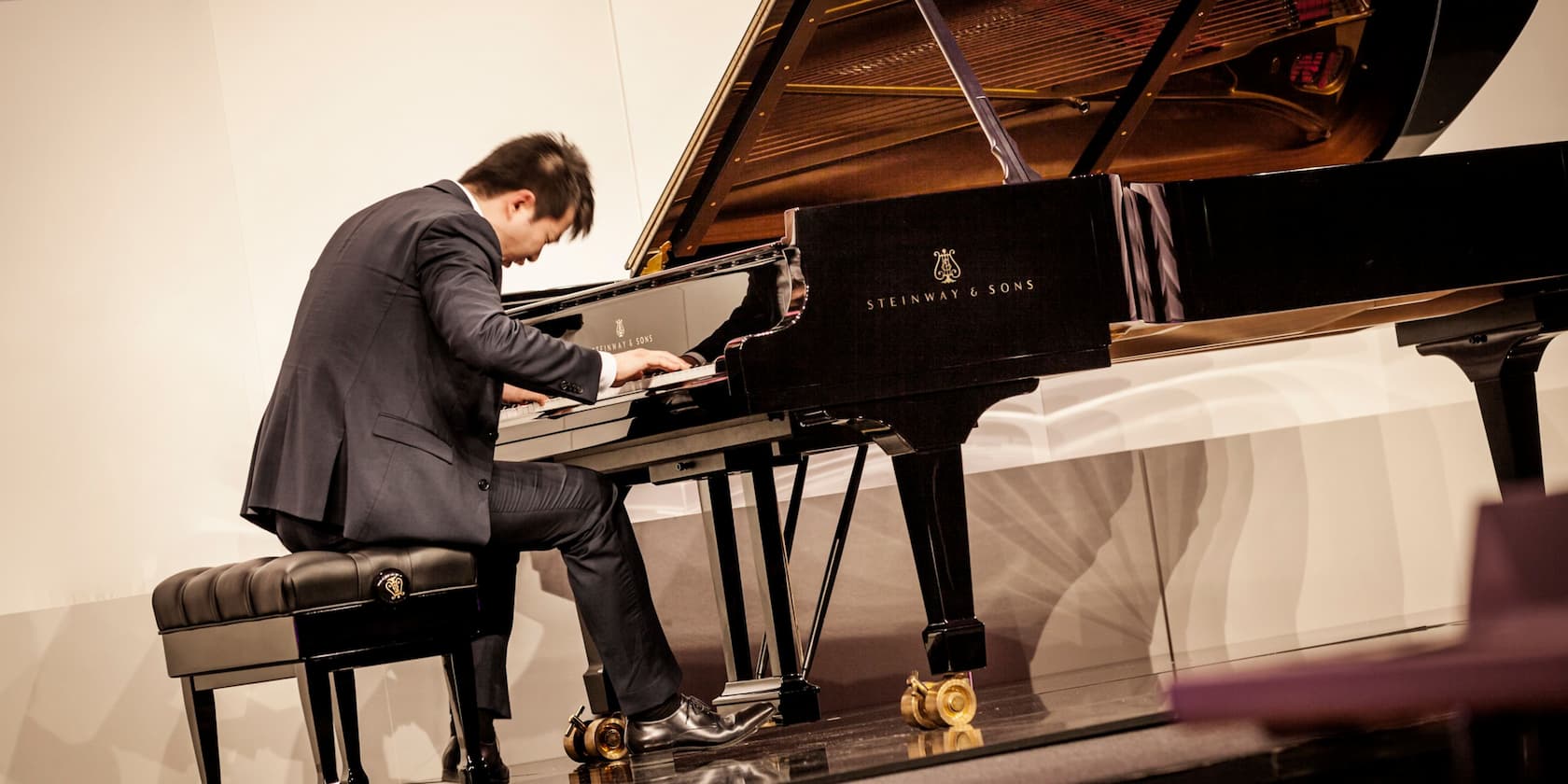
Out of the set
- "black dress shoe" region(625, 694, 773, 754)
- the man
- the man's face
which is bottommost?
"black dress shoe" region(625, 694, 773, 754)

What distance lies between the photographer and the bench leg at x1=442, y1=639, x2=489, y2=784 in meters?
2.59

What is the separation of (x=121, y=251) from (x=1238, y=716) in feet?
12.3

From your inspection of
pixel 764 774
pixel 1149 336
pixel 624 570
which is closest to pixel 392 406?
pixel 624 570

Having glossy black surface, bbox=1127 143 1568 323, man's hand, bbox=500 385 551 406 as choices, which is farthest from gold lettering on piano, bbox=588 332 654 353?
glossy black surface, bbox=1127 143 1568 323

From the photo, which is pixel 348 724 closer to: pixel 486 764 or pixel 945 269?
pixel 486 764

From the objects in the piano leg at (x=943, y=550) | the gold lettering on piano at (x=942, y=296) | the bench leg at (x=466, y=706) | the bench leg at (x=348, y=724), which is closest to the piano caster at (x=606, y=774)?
the bench leg at (x=466, y=706)

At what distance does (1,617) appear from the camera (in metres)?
3.83

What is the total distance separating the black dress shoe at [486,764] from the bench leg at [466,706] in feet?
0.09

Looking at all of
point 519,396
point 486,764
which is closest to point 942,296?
point 519,396

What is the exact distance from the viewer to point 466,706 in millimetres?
2604

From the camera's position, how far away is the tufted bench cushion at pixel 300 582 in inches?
95.4

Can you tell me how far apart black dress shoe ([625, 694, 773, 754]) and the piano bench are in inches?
12.7

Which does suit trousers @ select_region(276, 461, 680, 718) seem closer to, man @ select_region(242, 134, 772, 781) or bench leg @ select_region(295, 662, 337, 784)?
man @ select_region(242, 134, 772, 781)

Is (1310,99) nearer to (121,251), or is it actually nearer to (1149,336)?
(1149,336)
